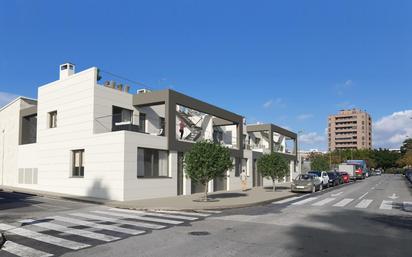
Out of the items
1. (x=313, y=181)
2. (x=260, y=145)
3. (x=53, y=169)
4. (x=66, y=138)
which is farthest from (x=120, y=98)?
(x=260, y=145)

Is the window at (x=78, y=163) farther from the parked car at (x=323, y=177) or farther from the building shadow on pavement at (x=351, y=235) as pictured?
the parked car at (x=323, y=177)

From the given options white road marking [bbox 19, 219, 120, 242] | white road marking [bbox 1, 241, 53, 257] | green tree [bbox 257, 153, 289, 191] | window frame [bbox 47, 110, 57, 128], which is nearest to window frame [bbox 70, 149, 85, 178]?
window frame [bbox 47, 110, 57, 128]

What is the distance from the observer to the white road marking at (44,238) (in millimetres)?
9531

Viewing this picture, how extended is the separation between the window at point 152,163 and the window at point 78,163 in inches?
174

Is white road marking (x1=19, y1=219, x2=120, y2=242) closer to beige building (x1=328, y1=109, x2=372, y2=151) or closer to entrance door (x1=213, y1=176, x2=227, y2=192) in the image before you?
entrance door (x1=213, y1=176, x2=227, y2=192)

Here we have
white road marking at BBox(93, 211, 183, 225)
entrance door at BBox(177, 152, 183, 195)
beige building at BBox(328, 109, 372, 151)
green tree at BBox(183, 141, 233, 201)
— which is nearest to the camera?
white road marking at BBox(93, 211, 183, 225)

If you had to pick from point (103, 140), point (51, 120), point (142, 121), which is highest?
point (51, 120)

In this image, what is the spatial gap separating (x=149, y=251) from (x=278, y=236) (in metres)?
3.90

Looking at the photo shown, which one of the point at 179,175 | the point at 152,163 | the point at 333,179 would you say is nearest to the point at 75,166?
the point at 152,163

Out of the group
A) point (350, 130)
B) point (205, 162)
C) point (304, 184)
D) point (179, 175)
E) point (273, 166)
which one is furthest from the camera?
point (350, 130)

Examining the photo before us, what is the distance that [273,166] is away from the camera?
31.0 m

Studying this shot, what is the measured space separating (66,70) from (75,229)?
60.9 ft

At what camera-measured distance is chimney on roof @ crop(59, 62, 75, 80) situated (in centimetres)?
2802

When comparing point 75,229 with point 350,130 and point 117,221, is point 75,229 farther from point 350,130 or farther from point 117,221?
point 350,130
